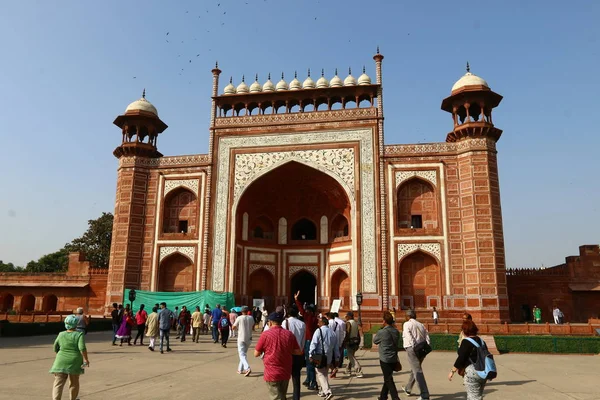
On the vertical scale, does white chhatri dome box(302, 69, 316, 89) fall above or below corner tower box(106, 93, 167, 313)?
above

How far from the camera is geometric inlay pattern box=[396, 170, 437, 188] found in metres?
23.9

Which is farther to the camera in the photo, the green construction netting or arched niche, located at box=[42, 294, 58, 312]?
arched niche, located at box=[42, 294, 58, 312]

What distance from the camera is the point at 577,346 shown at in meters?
13.1

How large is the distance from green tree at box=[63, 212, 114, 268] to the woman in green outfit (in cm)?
4070

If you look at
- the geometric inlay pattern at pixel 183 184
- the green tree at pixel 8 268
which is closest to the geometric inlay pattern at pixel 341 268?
the geometric inlay pattern at pixel 183 184

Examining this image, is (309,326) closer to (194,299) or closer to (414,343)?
(414,343)

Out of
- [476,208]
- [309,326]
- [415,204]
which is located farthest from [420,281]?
[309,326]

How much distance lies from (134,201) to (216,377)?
19619 mm

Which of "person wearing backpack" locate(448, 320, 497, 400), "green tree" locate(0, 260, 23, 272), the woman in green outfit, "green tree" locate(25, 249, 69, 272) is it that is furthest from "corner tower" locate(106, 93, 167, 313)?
"green tree" locate(0, 260, 23, 272)

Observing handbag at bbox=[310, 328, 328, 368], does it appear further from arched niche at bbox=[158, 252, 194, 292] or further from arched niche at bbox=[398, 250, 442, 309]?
arched niche at bbox=[158, 252, 194, 292]

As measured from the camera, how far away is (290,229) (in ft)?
95.2

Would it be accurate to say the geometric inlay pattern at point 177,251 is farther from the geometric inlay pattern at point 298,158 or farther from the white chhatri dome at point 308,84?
the white chhatri dome at point 308,84

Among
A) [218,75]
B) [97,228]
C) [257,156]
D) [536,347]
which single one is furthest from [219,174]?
[97,228]

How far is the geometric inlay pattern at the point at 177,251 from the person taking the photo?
25.6 meters
